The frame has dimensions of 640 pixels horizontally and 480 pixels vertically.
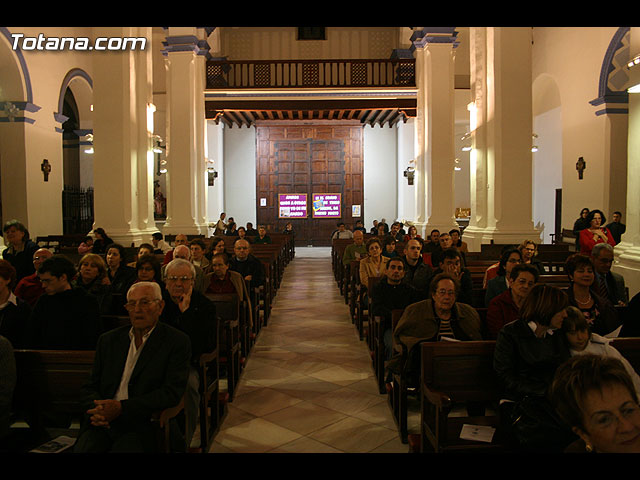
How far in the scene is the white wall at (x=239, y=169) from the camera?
23.4 meters

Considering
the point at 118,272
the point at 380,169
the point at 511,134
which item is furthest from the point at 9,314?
the point at 380,169

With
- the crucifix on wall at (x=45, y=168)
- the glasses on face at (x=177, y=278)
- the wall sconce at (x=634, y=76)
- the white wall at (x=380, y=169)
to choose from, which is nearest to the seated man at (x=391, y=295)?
the glasses on face at (x=177, y=278)

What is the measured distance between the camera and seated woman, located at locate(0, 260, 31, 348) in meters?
3.74

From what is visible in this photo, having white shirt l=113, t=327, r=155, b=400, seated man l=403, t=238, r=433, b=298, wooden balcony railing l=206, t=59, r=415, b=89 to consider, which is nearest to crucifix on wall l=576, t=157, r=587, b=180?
wooden balcony railing l=206, t=59, r=415, b=89

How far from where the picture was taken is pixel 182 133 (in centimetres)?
1536

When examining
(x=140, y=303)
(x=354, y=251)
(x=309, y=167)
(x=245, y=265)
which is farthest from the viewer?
(x=309, y=167)

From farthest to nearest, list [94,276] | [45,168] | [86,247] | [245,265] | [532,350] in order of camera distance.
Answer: [45,168], [86,247], [245,265], [94,276], [532,350]

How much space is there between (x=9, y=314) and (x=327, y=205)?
20087mm

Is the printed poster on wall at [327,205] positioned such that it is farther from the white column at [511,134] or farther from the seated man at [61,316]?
the seated man at [61,316]

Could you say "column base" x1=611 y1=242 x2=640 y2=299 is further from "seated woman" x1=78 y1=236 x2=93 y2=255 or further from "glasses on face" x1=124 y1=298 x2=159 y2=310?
"seated woman" x1=78 y1=236 x2=93 y2=255

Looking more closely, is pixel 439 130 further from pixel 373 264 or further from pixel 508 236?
pixel 373 264

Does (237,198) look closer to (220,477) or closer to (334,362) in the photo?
(334,362)

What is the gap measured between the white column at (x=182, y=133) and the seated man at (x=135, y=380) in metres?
12.2
